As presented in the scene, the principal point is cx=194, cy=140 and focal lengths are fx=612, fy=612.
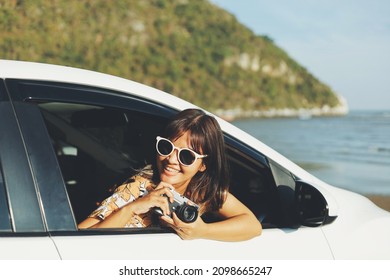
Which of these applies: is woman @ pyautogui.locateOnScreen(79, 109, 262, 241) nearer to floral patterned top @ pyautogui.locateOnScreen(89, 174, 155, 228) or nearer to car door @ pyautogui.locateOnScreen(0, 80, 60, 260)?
floral patterned top @ pyautogui.locateOnScreen(89, 174, 155, 228)

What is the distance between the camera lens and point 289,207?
227 cm

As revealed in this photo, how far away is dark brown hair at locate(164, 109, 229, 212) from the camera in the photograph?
2.13m

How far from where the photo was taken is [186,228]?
6.35 ft

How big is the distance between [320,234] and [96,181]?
1.46 m

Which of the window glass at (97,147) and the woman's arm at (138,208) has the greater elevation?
the window glass at (97,147)

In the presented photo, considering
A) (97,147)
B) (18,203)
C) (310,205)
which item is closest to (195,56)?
(97,147)

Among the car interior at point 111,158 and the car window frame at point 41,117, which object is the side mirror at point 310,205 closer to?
the car interior at point 111,158

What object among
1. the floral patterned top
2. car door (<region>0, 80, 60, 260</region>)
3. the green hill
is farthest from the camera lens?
the green hill

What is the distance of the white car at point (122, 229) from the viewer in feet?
5.91

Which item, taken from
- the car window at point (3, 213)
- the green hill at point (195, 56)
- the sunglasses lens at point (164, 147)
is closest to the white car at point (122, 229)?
the car window at point (3, 213)

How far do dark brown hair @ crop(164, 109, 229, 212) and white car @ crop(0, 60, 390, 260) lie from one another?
0.07 meters

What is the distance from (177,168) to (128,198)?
213 mm

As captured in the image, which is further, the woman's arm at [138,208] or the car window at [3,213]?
the woman's arm at [138,208]

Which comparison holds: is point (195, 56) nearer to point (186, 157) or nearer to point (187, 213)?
point (186, 157)
